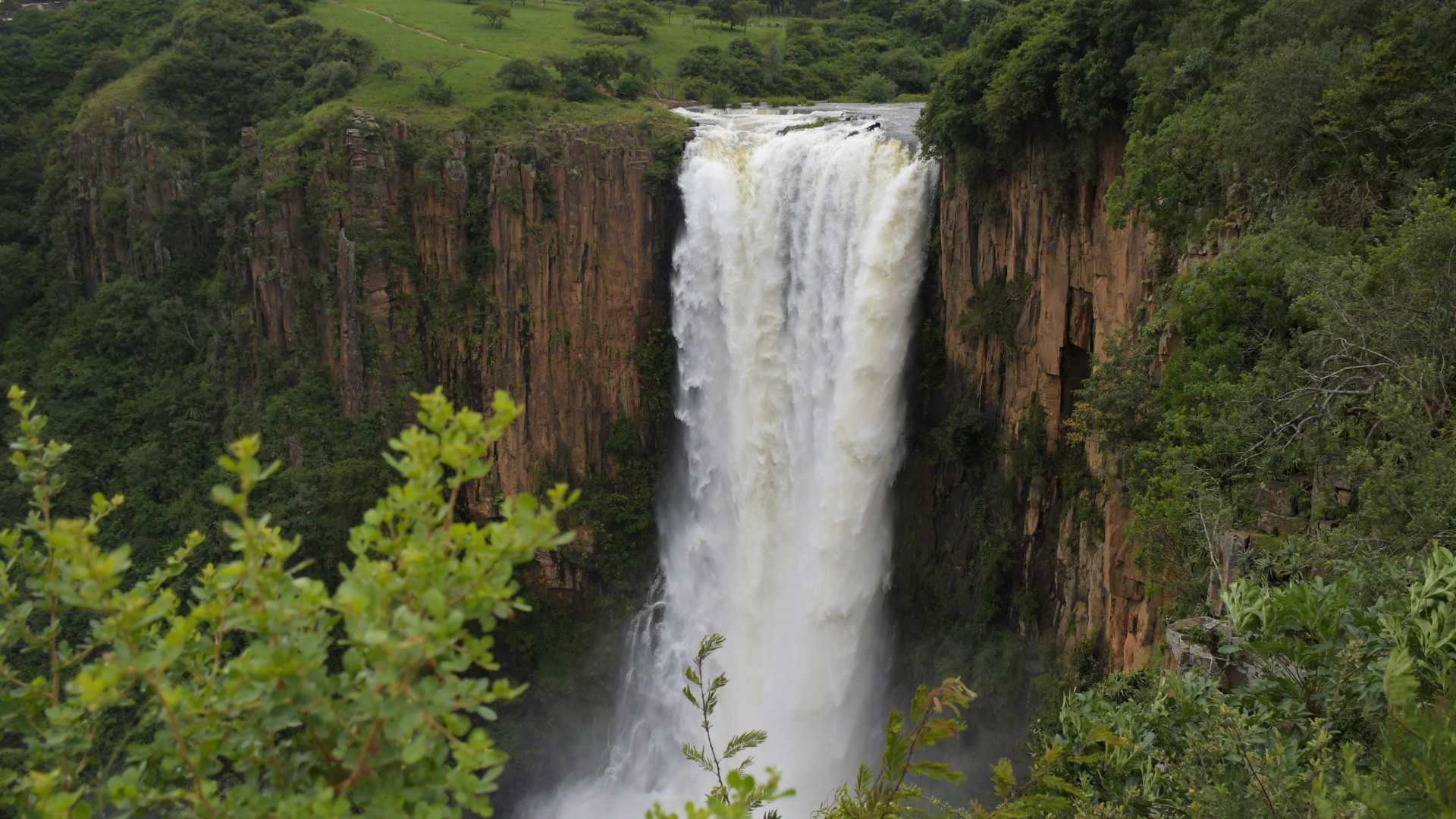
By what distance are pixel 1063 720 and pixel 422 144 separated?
1083 inches

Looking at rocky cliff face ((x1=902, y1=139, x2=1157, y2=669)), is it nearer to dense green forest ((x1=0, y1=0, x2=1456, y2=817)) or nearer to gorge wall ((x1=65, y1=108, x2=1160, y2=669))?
gorge wall ((x1=65, y1=108, x2=1160, y2=669))

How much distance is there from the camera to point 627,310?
2777 centimetres

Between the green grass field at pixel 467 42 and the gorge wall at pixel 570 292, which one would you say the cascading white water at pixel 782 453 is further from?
the green grass field at pixel 467 42

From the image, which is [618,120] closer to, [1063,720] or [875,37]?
[875,37]

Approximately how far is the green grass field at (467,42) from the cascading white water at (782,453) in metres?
7.68

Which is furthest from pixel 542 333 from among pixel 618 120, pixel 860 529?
pixel 860 529

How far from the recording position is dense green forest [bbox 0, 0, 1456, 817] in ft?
11.4

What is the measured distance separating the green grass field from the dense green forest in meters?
0.48

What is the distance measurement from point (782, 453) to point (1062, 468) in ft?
27.4

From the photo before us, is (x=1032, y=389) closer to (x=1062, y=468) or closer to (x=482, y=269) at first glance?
(x=1062, y=468)

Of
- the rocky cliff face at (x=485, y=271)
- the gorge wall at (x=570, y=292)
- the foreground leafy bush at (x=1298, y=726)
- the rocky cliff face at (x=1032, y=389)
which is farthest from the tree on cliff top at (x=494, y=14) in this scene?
the foreground leafy bush at (x=1298, y=726)

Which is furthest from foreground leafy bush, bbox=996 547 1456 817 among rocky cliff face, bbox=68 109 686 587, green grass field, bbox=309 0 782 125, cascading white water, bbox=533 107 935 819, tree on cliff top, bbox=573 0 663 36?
tree on cliff top, bbox=573 0 663 36

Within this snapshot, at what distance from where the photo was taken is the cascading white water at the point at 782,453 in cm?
2217

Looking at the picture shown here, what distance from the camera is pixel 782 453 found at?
80.9 ft
